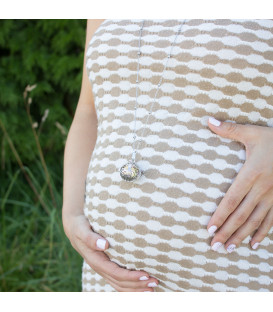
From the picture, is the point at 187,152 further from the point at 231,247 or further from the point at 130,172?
the point at 231,247

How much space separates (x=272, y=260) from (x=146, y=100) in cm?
60

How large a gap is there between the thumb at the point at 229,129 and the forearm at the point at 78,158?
0.57 m

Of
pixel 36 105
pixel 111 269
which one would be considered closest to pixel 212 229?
pixel 111 269

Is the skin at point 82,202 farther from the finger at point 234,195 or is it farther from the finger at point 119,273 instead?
the finger at point 234,195

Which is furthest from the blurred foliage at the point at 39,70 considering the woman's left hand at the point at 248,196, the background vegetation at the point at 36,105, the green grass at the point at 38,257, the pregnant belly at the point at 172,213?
the woman's left hand at the point at 248,196

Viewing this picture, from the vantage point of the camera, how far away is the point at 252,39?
998 mm

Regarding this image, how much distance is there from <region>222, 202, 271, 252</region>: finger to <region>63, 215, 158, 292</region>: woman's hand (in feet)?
0.88

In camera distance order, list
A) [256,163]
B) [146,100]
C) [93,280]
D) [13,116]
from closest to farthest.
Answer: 1. [256,163]
2. [146,100]
3. [93,280]
4. [13,116]

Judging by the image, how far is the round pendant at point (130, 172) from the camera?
1021mm

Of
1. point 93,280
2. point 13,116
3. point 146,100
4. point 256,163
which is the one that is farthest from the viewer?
point 13,116
